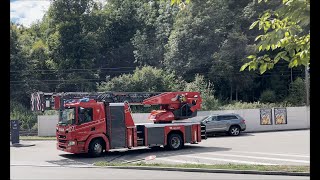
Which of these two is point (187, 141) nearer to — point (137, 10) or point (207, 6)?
point (207, 6)

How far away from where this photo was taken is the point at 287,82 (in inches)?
2096

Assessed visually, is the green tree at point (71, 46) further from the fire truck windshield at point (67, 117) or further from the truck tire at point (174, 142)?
the fire truck windshield at point (67, 117)

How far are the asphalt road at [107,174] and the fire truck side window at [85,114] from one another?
393cm

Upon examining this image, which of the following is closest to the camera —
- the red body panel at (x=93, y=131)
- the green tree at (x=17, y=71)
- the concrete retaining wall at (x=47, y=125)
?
the red body panel at (x=93, y=131)

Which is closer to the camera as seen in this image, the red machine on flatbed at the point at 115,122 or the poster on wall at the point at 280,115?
the red machine on flatbed at the point at 115,122

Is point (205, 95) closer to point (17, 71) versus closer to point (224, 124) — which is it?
A: point (224, 124)

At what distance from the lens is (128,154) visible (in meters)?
20.7

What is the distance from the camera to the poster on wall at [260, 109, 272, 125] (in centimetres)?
3584

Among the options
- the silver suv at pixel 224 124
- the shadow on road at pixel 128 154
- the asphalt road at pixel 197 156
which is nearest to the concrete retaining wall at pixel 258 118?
the silver suv at pixel 224 124

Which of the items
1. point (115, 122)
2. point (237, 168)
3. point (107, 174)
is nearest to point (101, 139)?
point (115, 122)

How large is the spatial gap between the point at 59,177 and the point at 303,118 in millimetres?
28299

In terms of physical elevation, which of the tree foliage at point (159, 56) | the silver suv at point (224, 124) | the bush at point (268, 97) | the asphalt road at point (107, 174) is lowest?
the asphalt road at point (107, 174)

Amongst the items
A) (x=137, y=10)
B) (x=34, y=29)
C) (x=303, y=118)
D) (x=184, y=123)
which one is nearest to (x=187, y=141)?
(x=184, y=123)

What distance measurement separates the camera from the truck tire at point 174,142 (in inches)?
850
